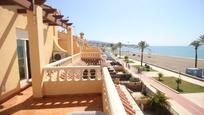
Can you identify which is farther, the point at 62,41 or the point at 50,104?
the point at 62,41

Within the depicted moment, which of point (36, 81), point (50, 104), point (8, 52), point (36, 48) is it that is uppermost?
point (36, 48)

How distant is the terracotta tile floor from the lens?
191 inches

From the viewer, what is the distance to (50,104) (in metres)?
5.37

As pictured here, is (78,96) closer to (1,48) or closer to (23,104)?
(23,104)

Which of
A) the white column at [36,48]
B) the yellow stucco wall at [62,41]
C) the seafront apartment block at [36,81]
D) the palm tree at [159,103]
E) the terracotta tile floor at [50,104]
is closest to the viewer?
the terracotta tile floor at [50,104]

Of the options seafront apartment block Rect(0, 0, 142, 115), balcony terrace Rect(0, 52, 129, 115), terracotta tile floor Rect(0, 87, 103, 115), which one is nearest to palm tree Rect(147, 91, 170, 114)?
seafront apartment block Rect(0, 0, 142, 115)

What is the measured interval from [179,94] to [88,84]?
1883 centimetres

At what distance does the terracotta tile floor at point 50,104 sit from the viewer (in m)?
4.85

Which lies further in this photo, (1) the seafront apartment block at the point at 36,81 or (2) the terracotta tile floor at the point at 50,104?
(1) the seafront apartment block at the point at 36,81

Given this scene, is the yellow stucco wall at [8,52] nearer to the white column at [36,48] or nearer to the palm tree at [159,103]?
the white column at [36,48]

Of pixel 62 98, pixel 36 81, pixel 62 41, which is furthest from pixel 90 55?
pixel 36 81

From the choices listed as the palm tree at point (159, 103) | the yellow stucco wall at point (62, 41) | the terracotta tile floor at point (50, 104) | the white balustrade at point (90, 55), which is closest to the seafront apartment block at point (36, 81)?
the terracotta tile floor at point (50, 104)

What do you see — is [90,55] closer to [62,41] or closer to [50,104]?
[62,41]

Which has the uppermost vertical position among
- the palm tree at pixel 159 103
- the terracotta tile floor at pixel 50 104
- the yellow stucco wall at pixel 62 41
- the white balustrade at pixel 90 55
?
the yellow stucco wall at pixel 62 41
